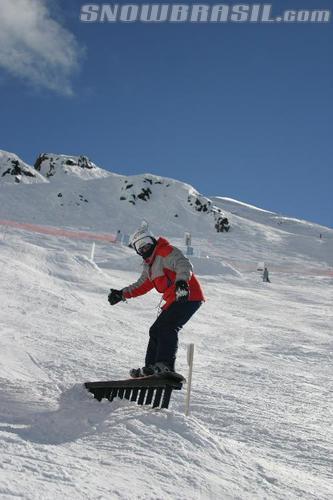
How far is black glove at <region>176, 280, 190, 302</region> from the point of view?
405cm

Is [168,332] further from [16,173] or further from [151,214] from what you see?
[16,173]

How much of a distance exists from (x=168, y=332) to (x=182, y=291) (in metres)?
0.39

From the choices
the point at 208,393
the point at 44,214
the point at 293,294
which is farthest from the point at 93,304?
the point at 44,214

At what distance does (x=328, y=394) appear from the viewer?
6281mm

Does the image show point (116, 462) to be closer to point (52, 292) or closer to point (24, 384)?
point (24, 384)

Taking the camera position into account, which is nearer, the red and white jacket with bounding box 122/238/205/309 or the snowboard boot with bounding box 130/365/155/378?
the snowboard boot with bounding box 130/365/155/378

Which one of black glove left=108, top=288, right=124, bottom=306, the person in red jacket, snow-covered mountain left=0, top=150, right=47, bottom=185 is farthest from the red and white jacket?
snow-covered mountain left=0, top=150, right=47, bottom=185

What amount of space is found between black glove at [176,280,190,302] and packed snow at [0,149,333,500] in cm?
91

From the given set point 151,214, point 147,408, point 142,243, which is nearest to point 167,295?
point 142,243

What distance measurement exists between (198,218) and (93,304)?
140ft

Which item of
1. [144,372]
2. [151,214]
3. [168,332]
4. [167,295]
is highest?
[151,214]

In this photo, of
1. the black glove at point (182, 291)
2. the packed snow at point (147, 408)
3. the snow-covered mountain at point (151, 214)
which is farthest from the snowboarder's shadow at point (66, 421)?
the snow-covered mountain at point (151, 214)

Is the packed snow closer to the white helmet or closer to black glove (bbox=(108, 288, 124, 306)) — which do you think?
black glove (bbox=(108, 288, 124, 306))

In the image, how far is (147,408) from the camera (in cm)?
390
